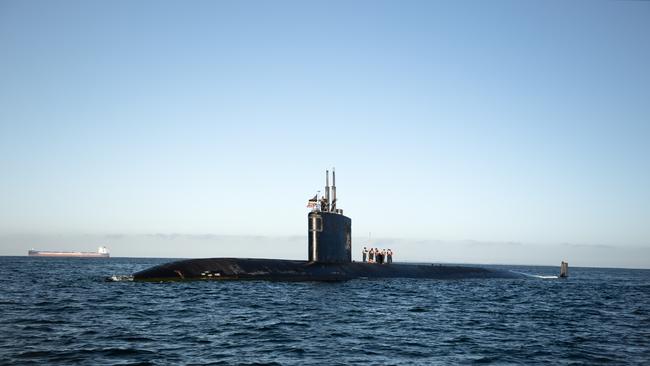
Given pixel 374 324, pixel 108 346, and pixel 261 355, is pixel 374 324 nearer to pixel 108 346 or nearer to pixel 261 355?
pixel 261 355

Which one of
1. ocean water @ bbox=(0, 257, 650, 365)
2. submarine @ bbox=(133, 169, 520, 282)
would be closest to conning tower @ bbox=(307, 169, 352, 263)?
submarine @ bbox=(133, 169, 520, 282)

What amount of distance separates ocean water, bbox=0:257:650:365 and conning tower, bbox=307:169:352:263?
632cm

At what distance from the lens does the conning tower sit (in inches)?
1513

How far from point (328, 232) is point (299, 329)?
19928 mm

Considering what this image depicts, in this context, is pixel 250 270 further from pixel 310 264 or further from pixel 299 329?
pixel 299 329

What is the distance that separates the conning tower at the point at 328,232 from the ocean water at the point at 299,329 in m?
6.32

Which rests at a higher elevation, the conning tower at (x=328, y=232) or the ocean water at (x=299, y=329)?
the conning tower at (x=328, y=232)

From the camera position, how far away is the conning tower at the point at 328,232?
1513 inches

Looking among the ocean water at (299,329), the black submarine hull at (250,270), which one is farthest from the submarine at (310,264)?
the ocean water at (299,329)

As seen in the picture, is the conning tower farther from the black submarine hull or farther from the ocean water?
the ocean water

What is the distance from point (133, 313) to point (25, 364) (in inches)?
358

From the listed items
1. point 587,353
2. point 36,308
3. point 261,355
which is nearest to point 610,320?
point 587,353

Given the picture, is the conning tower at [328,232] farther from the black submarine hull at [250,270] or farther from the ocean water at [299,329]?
the ocean water at [299,329]

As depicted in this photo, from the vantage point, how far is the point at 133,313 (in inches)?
871
